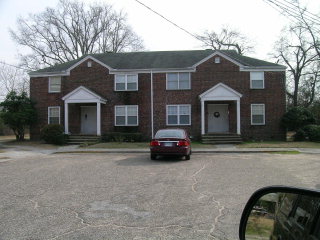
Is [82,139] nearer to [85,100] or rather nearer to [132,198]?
[85,100]

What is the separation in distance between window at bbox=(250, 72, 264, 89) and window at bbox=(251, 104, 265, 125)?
1.59m

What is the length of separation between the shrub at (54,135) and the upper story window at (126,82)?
20.0 feet

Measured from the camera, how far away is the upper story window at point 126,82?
28.1 m

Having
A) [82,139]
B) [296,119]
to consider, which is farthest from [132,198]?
[296,119]

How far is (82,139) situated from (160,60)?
9852mm

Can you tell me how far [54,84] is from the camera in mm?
29438

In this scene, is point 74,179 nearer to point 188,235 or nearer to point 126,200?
point 126,200

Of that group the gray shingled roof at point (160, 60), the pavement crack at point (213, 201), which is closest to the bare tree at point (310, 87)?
the gray shingled roof at point (160, 60)

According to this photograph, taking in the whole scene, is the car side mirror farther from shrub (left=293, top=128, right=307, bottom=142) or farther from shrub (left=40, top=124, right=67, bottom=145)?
shrub (left=293, top=128, right=307, bottom=142)

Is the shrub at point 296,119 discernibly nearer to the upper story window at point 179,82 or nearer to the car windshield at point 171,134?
the upper story window at point 179,82

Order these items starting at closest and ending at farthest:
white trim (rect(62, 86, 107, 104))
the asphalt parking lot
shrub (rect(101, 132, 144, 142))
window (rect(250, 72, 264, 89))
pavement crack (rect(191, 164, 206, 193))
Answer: the asphalt parking lot → pavement crack (rect(191, 164, 206, 193)) → shrub (rect(101, 132, 144, 142)) → white trim (rect(62, 86, 107, 104)) → window (rect(250, 72, 264, 89))

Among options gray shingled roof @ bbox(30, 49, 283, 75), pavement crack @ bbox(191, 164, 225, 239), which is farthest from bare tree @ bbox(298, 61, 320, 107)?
pavement crack @ bbox(191, 164, 225, 239)

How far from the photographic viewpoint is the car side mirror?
6.41 ft

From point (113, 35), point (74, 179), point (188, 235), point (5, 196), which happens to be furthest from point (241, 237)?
point (113, 35)
